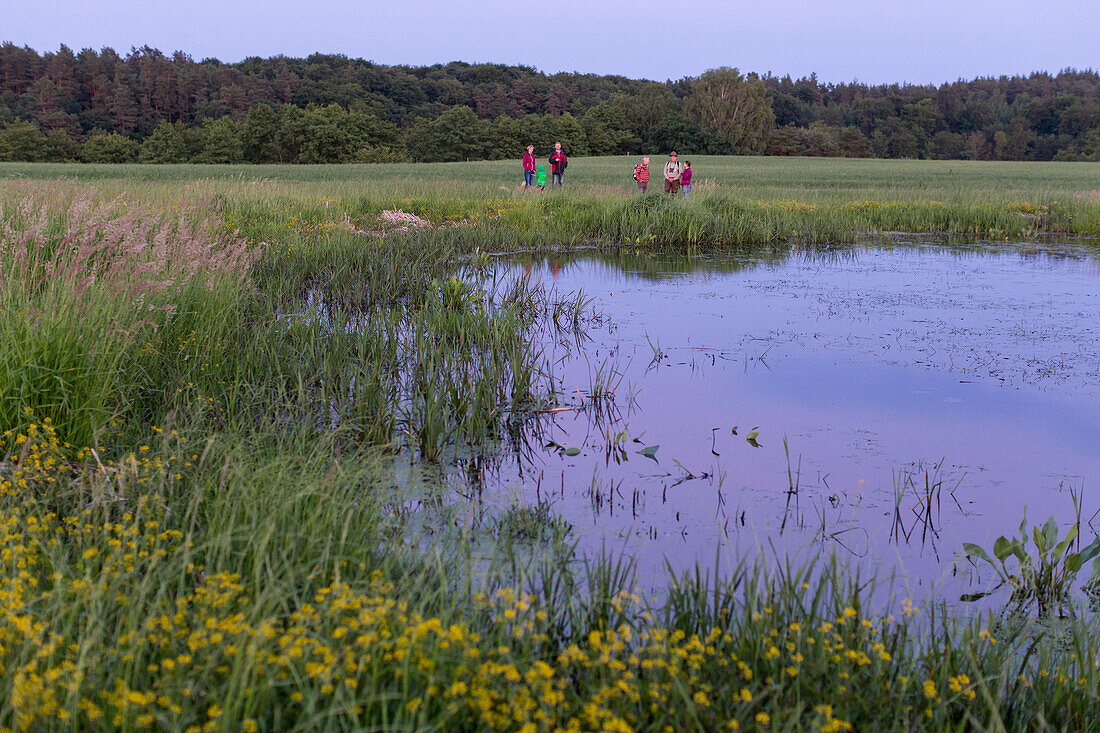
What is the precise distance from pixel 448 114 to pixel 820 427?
257 ft

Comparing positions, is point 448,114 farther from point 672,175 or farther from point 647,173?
point 672,175

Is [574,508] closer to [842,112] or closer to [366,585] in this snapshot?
[366,585]

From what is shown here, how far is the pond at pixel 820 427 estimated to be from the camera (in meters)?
4.12

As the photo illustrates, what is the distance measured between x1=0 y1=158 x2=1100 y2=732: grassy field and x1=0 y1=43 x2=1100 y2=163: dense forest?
214 feet

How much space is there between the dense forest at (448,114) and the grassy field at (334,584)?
214ft

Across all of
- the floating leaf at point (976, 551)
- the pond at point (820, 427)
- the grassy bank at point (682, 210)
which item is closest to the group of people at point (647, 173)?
the grassy bank at point (682, 210)

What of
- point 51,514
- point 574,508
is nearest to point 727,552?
point 574,508

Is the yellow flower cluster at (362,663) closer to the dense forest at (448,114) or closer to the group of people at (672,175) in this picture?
the group of people at (672,175)

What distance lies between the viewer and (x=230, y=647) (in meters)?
2.02

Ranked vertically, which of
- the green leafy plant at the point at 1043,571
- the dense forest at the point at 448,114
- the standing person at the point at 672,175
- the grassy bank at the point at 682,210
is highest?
the dense forest at the point at 448,114

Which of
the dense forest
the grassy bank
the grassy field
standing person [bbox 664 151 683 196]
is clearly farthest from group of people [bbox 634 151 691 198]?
the dense forest

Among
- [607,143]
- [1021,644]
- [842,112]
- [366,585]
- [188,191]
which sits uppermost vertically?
[842,112]

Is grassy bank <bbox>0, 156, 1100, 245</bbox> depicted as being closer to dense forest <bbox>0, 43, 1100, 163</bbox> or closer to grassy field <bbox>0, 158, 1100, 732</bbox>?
grassy field <bbox>0, 158, 1100, 732</bbox>

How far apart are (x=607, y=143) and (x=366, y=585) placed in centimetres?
8090
